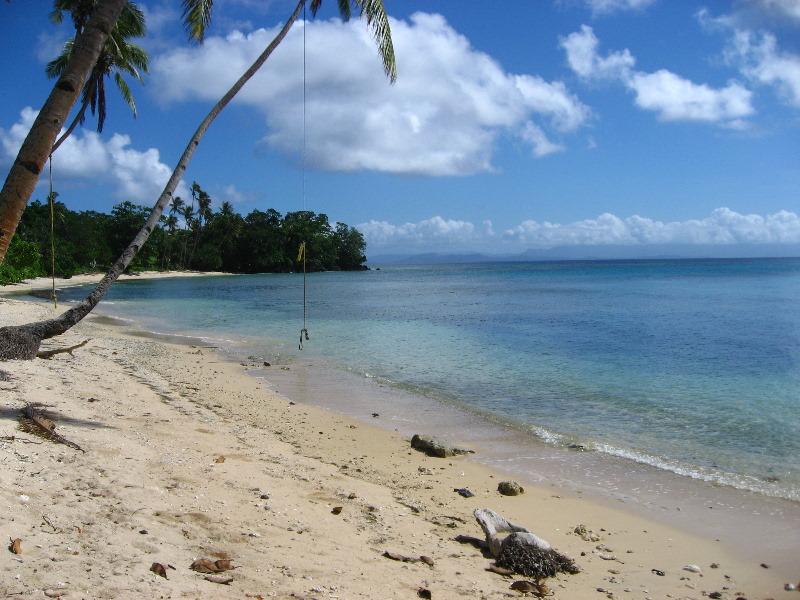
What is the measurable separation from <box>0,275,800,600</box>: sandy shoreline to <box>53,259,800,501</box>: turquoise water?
2752mm

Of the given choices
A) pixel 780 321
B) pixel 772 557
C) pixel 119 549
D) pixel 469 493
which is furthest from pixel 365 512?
pixel 780 321

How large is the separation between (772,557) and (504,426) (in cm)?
491

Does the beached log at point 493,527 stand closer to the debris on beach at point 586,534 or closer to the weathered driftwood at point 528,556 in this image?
the weathered driftwood at point 528,556

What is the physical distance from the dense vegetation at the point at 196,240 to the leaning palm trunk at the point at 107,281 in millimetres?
41140

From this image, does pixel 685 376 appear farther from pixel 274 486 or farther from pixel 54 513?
pixel 54 513

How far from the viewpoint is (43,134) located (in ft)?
16.9

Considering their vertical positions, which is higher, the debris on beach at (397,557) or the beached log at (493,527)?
the debris on beach at (397,557)

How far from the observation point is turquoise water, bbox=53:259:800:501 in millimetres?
8984

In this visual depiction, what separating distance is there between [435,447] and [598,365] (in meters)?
9.48

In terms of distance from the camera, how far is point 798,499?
678 centimetres

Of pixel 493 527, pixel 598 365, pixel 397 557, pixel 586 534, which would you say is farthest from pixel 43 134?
pixel 598 365

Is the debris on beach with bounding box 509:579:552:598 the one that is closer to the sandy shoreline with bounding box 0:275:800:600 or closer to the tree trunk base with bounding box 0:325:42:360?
the sandy shoreline with bounding box 0:275:800:600

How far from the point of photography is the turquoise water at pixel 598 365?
8.98m

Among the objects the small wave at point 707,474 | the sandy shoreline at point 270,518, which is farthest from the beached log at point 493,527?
the small wave at point 707,474
